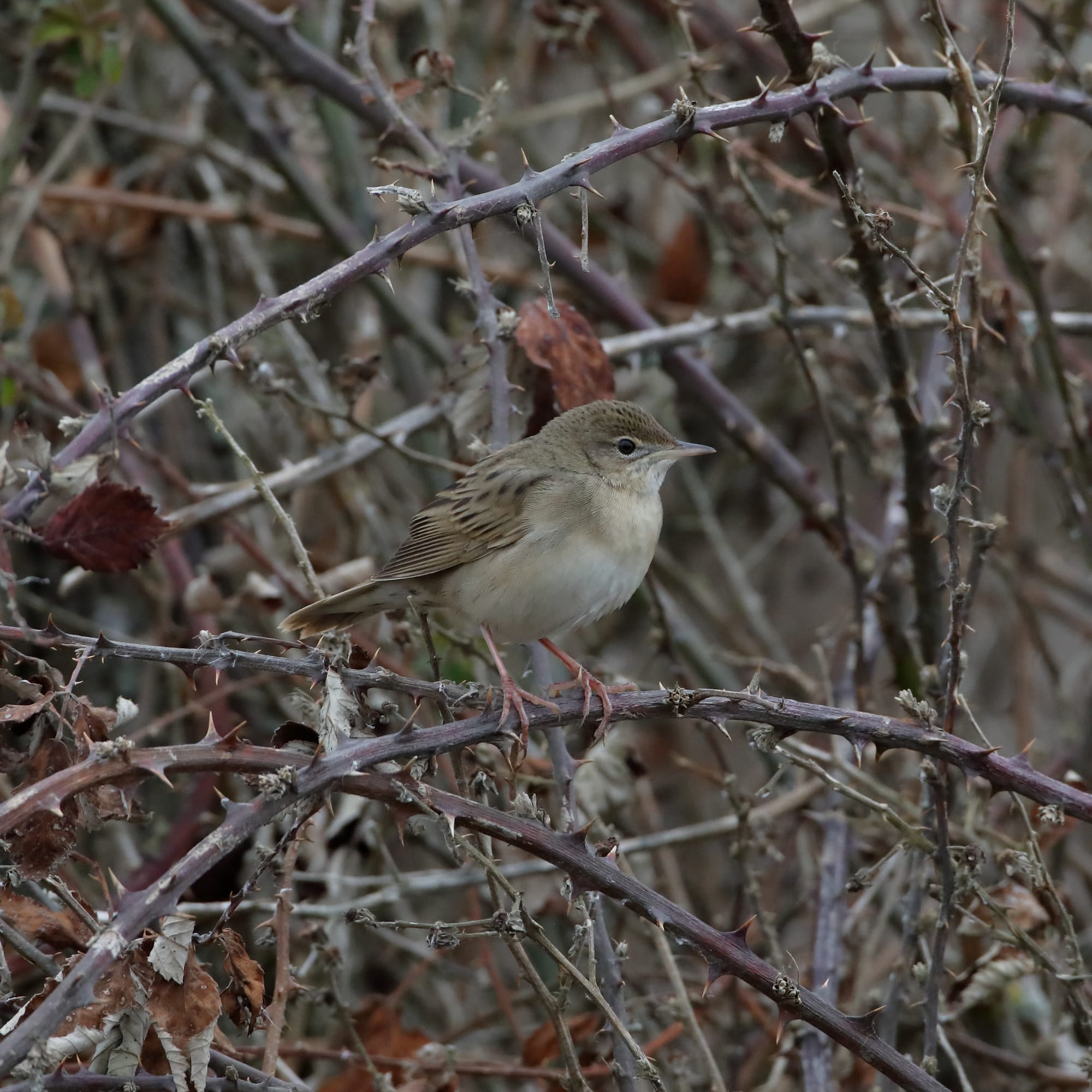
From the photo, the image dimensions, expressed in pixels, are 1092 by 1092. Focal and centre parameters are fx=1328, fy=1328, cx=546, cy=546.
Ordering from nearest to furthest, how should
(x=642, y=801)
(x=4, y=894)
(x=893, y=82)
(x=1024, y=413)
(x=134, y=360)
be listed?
(x=4, y=894), (x=893, y=82), (x=1024, y=413), (x=642, y=801), (x=134, y=360)

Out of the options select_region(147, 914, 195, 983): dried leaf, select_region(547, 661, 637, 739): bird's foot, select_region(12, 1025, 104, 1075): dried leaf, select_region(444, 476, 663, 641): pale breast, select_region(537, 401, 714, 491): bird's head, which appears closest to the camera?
select_region(12, 1025, 104, 1075): dried leaf

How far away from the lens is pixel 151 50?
21.4 feet

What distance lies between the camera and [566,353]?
3646mm

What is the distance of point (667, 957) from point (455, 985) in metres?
2.39

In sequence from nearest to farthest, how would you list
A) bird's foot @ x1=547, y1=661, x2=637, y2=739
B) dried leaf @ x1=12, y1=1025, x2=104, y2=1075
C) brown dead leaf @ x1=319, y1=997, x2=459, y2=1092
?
dried leaf @ x1=12, y1=1025, x2=104, y2=1075 → bird's foot @ x1=547, y1=661, x2=637, y2=739 → brown dead leaf @ x1=319, y1=997, x2=459, y2=1092

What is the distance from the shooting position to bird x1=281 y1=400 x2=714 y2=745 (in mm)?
3719

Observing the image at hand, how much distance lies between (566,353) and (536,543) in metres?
0.55

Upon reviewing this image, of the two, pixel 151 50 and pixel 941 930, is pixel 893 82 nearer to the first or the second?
pixel 941 930

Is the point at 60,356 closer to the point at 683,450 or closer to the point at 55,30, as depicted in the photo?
the point at 55,30

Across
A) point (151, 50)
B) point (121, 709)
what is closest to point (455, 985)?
point (121, 709)

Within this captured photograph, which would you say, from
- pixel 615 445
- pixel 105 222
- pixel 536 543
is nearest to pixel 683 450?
pixel 615 445

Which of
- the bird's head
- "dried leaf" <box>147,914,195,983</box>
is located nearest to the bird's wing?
the bird's head

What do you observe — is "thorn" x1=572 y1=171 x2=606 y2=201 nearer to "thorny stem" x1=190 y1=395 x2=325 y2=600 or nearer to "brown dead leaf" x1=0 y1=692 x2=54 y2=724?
"thorny stem" x1=190 y1=395 x2=325 y2=600

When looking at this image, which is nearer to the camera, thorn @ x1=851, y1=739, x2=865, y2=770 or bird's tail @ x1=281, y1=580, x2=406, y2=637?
thorn @ x1=851, y1=739, x2=865, y2=770
